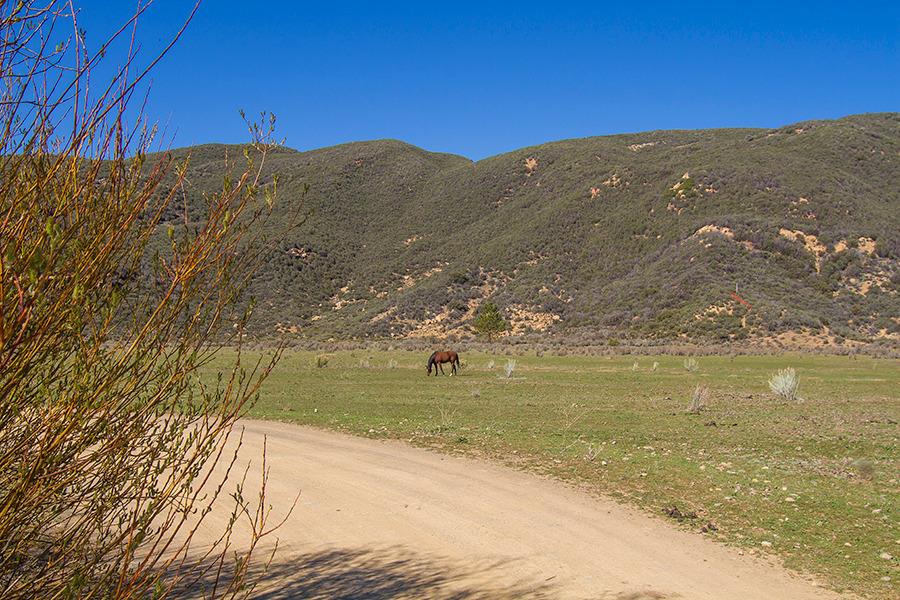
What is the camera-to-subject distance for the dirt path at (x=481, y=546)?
7090 mm

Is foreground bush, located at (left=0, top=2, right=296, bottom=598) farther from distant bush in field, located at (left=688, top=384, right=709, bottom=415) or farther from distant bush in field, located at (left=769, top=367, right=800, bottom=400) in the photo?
distant bush in field, located at (left=769, top=367, right=800, bottom=400)

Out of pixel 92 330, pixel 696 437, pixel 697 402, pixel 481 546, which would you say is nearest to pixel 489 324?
pixel 697 402

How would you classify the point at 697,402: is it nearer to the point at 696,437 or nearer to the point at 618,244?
the point at 696,437

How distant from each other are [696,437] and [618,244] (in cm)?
6676

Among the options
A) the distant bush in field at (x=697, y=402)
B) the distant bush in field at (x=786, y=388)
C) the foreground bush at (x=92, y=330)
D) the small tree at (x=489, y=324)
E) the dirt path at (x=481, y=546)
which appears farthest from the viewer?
the small tree at (x=489, y=324)

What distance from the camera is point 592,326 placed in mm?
67500

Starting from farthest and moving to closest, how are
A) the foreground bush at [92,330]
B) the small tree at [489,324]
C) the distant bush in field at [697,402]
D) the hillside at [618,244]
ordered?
the hillside at [618,244] → the small tree at [489,324] → the distant bush in field at [697,402] → the foreground bush at [92,330]

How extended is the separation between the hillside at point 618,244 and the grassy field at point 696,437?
3084 cm

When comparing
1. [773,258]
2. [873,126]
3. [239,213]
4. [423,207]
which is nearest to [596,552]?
[239,213]

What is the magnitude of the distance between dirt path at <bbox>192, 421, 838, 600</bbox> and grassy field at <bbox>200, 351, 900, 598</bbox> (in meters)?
0.77

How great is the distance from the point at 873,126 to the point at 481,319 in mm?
76256

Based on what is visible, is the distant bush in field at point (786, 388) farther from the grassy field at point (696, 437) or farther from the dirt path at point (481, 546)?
the dirt path at point (481, 546)

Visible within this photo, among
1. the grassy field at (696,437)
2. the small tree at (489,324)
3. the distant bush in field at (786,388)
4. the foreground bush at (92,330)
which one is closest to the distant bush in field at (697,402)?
the grassy field at (696,437)

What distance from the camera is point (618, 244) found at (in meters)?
80.9
